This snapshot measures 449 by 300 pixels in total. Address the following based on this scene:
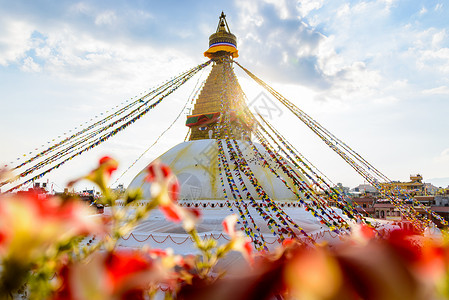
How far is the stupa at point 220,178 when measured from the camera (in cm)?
955

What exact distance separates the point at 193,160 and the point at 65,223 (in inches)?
520

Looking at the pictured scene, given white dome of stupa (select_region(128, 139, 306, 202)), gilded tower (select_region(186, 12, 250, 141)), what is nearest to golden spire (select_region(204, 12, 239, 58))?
gilded tower (select_region(186, 12, 250, 141))

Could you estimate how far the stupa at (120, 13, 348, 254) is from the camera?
31.3 feet

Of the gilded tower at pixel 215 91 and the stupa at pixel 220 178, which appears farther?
the gilded tower at pixel 215 91

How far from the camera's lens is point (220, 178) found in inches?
500

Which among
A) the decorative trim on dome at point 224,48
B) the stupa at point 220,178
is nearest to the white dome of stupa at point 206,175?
the stupa at point 220,178

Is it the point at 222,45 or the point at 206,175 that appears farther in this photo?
the point at 222,45

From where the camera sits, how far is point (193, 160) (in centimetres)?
1367

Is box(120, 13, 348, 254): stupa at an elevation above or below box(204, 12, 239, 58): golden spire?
below

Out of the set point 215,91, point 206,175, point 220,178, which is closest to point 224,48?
point 215,91

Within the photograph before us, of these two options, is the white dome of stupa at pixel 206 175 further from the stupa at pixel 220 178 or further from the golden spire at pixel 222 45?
the golden spire at pixel 222 45

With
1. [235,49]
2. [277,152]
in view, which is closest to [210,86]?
[235,49]

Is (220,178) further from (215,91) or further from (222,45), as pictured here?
(222,45)

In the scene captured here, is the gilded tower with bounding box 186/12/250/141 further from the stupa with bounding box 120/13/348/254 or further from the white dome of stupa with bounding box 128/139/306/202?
the white dome of stupa with bounding box 128/139/306/202
